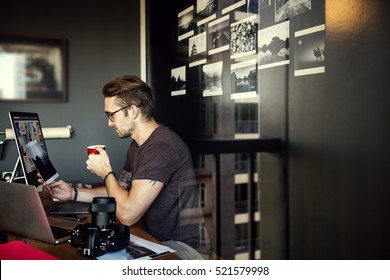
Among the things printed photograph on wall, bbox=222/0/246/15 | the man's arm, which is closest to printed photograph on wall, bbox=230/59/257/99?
printed photograph on wall, bbox=222/0/246/15

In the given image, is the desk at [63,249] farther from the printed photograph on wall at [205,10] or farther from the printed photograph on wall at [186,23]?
the printed photograph on wall at [186,23]

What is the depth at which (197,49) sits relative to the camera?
1.98 meters

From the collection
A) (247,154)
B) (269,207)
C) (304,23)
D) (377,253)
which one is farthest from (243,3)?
(377,253)

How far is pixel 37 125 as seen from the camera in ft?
5.37

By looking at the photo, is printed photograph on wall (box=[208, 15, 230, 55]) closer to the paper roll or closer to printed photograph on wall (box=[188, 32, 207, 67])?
printed photograph on wall (box=[188, 32, 207, 67])

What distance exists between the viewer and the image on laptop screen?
4.41 ft

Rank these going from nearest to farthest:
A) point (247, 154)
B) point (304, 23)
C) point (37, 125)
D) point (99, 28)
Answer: point (304, 23), point (247, 154), point (37, 125), point (99, 28)

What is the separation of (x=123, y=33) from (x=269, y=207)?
Answer: 1.61 meters

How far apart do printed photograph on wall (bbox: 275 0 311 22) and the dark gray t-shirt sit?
1.76ft

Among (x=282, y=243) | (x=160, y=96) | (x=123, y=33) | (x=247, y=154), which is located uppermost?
(x=123, y=33)

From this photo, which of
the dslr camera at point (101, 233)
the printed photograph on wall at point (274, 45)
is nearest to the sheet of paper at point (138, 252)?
the dslr camera at point (101, 233)

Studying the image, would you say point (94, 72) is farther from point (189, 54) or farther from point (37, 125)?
point (37, 125)

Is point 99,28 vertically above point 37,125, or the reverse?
point 99,28

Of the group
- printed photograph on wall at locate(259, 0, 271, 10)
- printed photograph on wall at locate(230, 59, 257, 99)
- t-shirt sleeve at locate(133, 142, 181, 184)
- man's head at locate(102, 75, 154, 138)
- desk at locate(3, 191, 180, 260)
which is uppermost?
printed photograph on wall at locate(259, 0, 271, 10)
